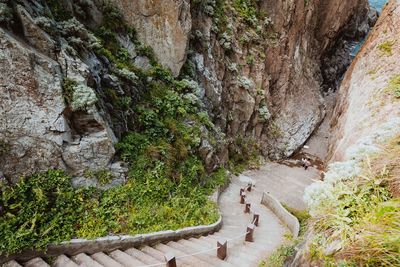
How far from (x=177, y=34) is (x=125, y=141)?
5668mm

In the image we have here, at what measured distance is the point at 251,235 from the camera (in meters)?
6.70

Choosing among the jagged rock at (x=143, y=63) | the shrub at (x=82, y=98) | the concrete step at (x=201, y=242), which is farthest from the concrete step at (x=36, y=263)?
the jagged rock at (x=143, y=63)

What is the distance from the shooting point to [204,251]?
5.04 m

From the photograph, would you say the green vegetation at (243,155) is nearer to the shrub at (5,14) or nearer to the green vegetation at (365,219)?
the green vegetation at (365,219)

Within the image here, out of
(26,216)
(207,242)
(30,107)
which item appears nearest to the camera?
(26,216)

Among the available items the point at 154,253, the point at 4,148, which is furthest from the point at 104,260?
the point at 4,148

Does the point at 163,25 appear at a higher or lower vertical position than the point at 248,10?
lower

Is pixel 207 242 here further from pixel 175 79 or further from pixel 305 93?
pixel 305 93

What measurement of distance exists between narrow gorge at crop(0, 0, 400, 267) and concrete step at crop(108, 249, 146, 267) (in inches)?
1.7

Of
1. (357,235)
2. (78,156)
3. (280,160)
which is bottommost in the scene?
(280,160)

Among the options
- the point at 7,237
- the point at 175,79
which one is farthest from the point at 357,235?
the point at 175,79

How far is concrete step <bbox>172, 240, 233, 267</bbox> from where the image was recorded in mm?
5109

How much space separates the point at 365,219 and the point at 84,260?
15.4 feet

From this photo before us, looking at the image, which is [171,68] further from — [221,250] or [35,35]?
[221,250]
